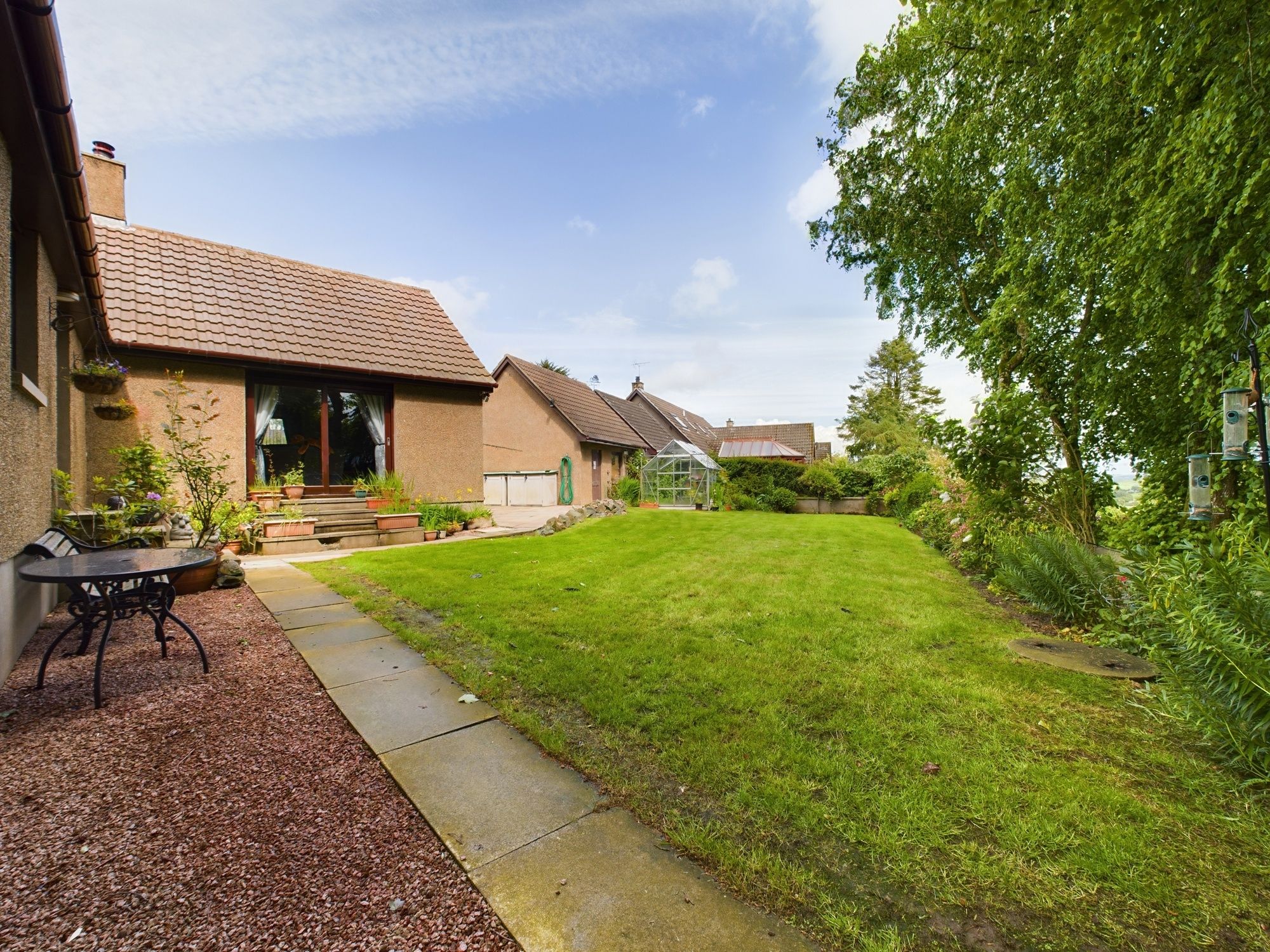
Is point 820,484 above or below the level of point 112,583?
above

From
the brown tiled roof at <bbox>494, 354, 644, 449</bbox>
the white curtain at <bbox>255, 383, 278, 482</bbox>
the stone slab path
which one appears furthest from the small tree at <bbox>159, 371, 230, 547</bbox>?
the brown tiled roof at <bbox>494, 354, 644, 449</bbox>

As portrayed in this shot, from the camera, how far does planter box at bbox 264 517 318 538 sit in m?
9.02

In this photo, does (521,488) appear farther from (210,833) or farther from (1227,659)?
(1227,659)

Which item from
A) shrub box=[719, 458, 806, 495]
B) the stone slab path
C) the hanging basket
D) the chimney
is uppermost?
the chimney

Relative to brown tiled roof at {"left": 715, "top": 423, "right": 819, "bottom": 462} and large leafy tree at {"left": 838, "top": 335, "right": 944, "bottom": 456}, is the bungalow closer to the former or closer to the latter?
brown tiled roof at {"left": 715, "top": 423, "right": 819, "bottom": 462}

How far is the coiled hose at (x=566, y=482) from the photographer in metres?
20.6

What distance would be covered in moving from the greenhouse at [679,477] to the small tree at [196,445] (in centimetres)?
1531

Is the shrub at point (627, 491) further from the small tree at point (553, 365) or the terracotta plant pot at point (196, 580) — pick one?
the small tree at point (553, 365)

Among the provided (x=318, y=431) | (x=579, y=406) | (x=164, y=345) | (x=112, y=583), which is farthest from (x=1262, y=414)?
(x=579, y=406)

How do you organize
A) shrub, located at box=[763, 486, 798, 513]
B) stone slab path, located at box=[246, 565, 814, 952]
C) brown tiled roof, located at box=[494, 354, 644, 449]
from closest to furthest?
stone slab path, located at box=[246, 565, 814, 952] < brown tiled roof, located at box=[494, 354, 644, 449] < shrub, located at box=[763, 486, 798, 513]

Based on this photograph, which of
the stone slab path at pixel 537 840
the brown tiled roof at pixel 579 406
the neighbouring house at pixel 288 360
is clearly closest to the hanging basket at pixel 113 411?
the neighbouring house at pixel 288 360

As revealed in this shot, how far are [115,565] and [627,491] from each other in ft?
65.3

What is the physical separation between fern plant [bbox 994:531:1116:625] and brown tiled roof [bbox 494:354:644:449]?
15935 millimetres

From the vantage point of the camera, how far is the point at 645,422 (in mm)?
28719
